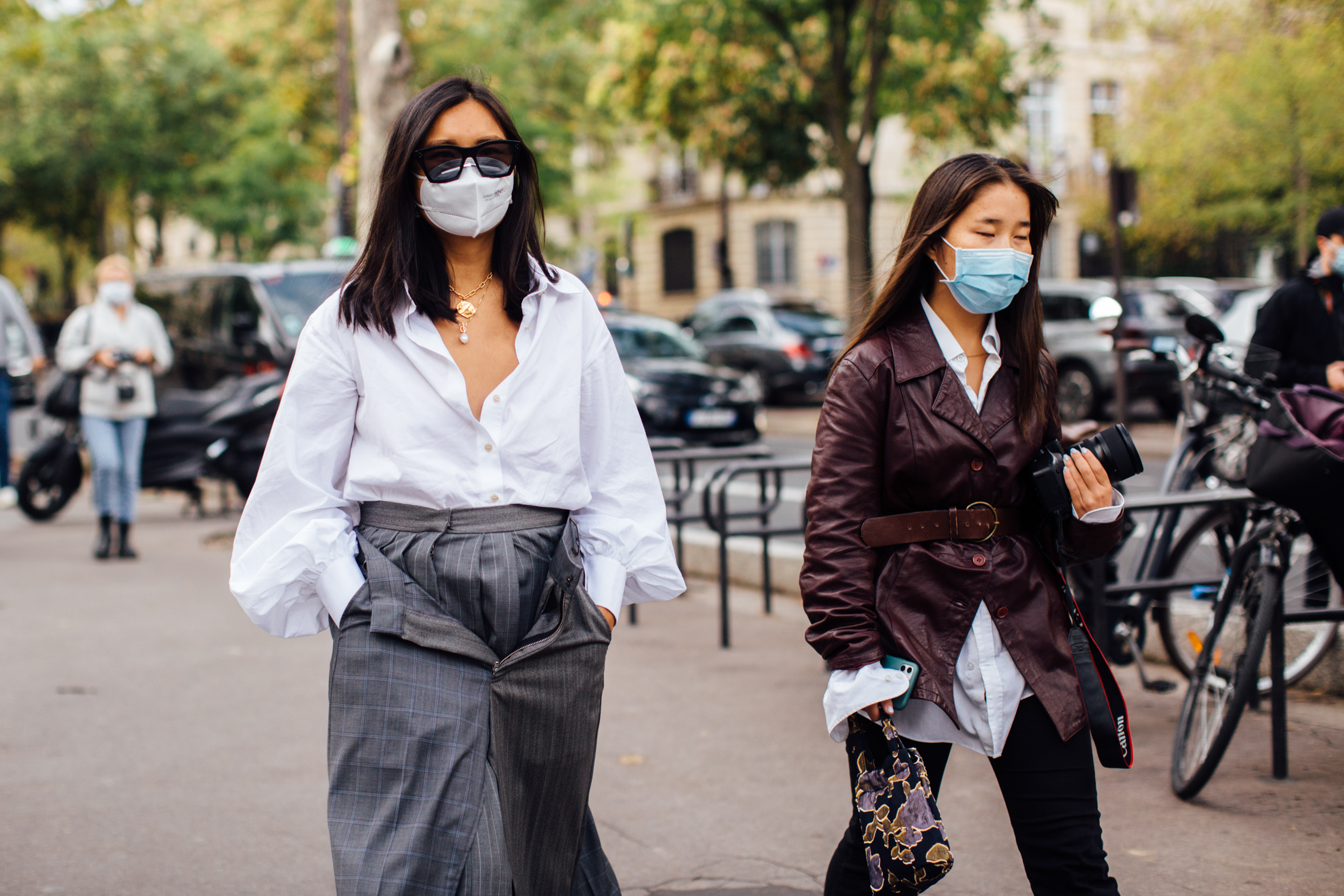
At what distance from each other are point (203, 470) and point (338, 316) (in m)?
9.16

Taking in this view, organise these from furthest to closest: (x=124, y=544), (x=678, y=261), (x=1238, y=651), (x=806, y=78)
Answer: (x=678, y=261)
(x=806, y=78)
(x=124, y=544)
(x=1238, y=651)

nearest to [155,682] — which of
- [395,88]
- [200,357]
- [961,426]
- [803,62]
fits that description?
[961,426]

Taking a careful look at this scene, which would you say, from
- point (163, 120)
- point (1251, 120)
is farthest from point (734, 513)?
point (163, 120)

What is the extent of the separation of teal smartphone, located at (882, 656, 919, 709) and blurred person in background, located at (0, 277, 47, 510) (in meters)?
8.57

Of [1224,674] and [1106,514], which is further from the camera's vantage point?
[1224,674]

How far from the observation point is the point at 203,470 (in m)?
11.1

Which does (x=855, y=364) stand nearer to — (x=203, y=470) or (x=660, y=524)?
(x=660, y=524)

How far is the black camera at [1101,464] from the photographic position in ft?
8.63

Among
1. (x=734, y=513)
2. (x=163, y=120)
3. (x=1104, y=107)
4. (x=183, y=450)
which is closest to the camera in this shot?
(x=734, y=513)

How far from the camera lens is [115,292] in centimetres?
949

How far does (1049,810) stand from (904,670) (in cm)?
37

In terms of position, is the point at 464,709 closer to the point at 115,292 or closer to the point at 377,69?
the point at 115,292

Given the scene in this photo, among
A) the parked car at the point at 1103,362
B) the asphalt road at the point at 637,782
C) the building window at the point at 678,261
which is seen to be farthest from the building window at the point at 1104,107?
the asphalt road at the point at 637,782

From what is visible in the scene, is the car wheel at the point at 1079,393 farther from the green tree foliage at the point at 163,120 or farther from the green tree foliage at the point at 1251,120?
the green tree foliage at the point at 163,120
